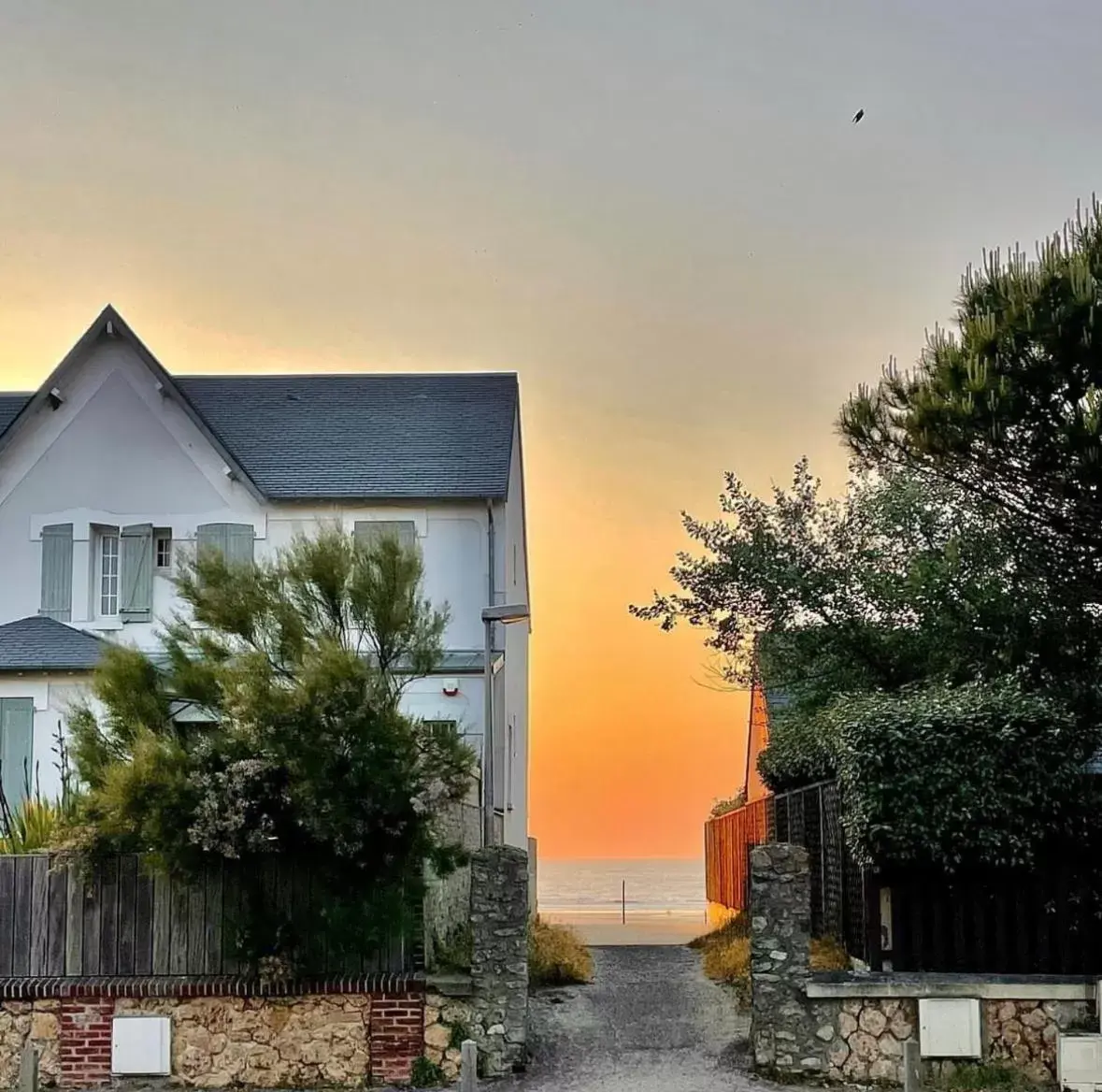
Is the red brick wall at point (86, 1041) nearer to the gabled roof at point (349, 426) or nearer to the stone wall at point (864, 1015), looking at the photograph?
the stone wall at point (864, 1015)

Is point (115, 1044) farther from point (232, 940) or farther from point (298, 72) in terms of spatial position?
point (298, 72)

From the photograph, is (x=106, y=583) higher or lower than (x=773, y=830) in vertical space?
higher

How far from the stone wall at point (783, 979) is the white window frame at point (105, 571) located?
1312 cm

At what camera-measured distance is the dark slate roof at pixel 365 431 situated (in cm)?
2228

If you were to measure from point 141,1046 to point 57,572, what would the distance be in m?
11.1

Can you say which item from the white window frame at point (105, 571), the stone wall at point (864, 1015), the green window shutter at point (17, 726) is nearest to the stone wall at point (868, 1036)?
the stone wall at point (864, 1015)

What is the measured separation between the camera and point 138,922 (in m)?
13.5

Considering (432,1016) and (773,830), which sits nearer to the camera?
(432,1016)

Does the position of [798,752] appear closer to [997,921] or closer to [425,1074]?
[997,921]

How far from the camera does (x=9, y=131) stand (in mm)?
15234

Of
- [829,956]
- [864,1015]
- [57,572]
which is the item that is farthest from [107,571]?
[864,1015]

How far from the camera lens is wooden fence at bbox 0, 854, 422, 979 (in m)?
13.3

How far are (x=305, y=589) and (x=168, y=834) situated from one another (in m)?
2.70

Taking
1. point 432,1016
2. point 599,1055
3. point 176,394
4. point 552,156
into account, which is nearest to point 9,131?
point 552,156
